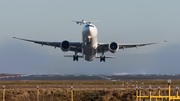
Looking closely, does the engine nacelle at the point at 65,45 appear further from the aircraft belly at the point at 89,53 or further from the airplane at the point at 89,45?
the aircraft belly at the point at 89,53

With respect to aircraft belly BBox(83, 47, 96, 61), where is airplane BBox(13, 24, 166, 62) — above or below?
above

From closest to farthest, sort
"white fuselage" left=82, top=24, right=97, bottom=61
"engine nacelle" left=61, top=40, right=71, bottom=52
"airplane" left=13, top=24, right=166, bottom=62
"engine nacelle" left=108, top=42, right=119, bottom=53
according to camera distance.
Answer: "white fuselage" left=82, top=24, right=97, bottom=61 → "airplane" left=13, top=24, right=166, bottom=62 → "engine nacelle" left=61, top=40, right=71, bottom=52 → "engine nacelle" left=108, top=42, right=119, bottom=53

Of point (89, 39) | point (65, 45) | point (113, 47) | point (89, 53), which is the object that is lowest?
point (89, 53)

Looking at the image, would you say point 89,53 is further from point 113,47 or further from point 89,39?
point 89,39

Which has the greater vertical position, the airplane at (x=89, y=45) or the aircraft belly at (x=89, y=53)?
the airplane at (x=89, y=45)

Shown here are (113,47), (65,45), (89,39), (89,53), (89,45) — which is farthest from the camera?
(113,47)

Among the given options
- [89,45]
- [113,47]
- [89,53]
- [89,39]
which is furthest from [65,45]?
[113,47]

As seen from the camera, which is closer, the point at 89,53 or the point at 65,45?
the point at 65,45

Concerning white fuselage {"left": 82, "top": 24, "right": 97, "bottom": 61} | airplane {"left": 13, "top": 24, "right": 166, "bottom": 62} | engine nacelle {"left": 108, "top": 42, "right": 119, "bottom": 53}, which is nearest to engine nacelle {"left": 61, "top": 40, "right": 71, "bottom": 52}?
airplane {"left": 13, "top": 24, "right": 166, "bottom": 62}

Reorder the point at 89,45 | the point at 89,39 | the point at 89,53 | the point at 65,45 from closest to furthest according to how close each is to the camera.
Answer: the point at 89,39 < the point at 89,45 < the point at 65,45 < the point at 89,53

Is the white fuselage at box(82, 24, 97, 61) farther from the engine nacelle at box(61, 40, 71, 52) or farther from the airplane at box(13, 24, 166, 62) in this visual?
the engine nacelle at box(61, 40, 71, 52)

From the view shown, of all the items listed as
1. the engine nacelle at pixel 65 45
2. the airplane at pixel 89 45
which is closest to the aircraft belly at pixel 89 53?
the airplane at pixel 89 45

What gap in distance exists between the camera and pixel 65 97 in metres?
25.1

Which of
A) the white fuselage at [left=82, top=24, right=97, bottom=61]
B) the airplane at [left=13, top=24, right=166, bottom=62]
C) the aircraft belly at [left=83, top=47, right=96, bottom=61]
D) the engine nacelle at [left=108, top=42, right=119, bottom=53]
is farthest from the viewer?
the engine nacelle at [left=108, top=42, right=119, bottom=53]
